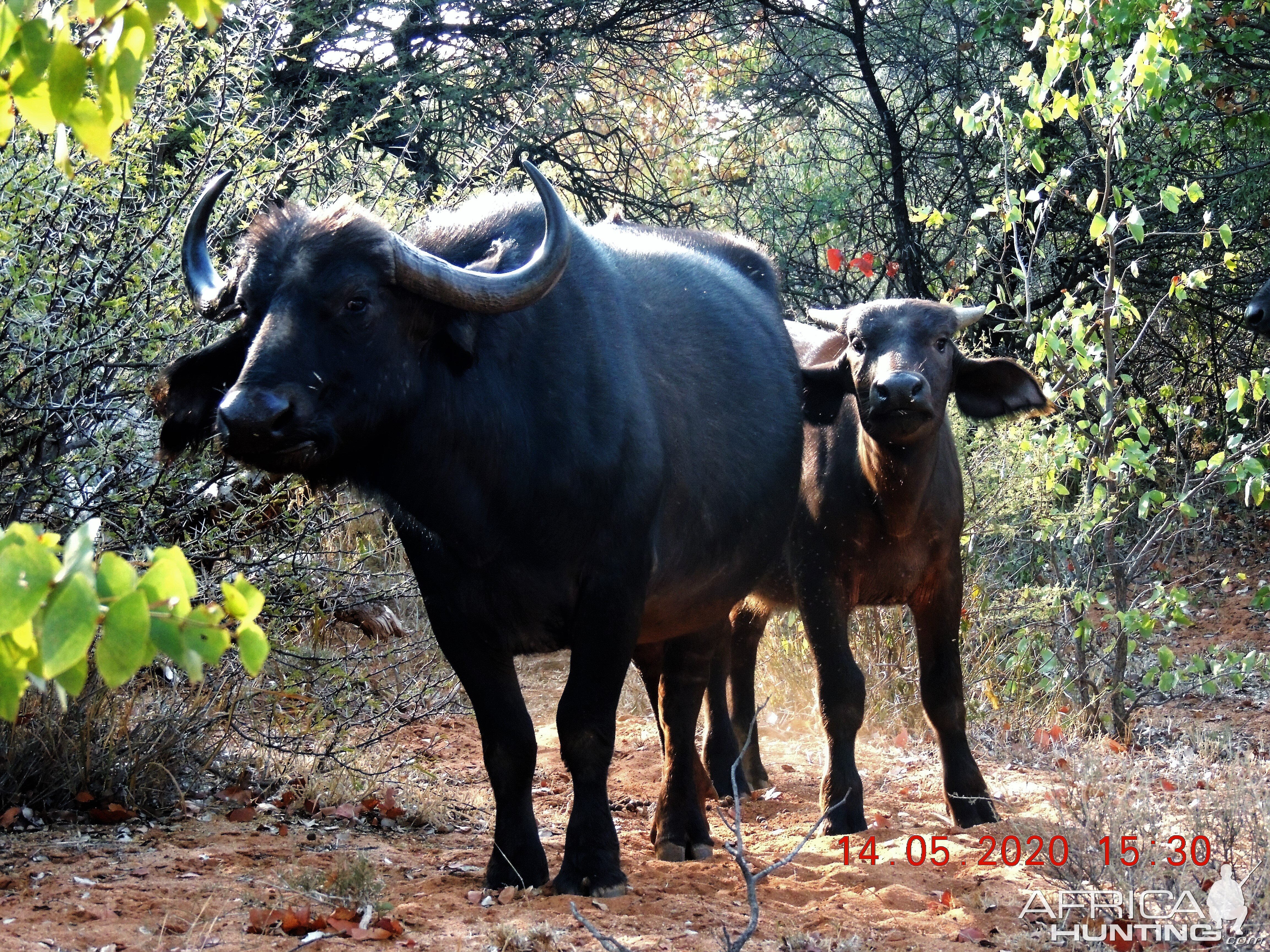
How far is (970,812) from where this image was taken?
17.7 feet

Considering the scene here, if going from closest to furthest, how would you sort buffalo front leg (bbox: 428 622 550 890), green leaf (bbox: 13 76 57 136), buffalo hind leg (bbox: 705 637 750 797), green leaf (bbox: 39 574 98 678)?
green leaf (bbox: 39 574 98 678) → green leaf (bbox: 13 76 57 136) → buffalo front leg (bbox: 428 622 550 890) → buffalo hind leg (bbox: 705 637 750 797)

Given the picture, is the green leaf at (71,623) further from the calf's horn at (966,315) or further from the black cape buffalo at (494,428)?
the calf's horn at (966,315)

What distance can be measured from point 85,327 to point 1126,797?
161 inches

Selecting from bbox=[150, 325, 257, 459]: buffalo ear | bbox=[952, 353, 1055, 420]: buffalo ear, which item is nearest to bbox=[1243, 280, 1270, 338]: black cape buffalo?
bbox=[952, 353, 1055, 420]: buffalo ear

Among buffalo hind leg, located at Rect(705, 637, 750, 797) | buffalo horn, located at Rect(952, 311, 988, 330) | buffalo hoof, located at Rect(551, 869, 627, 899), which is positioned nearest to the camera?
buffalo hoof, located at Rect(551, 869, 627, 899)

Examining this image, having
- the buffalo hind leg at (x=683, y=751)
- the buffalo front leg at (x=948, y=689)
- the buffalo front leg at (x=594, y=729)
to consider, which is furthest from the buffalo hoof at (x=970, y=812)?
the buffalo front leg at (x=594, y=729)

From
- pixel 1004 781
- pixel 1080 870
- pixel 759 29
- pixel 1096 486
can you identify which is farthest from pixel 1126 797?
pixel 759 29

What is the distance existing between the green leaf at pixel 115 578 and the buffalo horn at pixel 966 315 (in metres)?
4.56

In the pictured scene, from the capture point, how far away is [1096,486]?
6336mm

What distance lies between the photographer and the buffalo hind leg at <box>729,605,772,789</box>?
6.51m

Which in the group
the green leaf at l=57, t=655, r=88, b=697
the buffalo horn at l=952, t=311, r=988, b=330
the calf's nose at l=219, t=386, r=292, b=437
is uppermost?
the buffalo horn at l=952, t=311, r=988, b=330

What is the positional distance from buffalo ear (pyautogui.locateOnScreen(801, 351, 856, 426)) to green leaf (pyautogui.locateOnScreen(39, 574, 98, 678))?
4.49m

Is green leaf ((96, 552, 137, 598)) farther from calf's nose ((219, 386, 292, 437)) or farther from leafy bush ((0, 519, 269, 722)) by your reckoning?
calf's nose ((219, 386, 292, 437))

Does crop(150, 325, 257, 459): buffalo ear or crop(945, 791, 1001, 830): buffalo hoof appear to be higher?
crop(150, 325, 257, 459): buffalo ear
